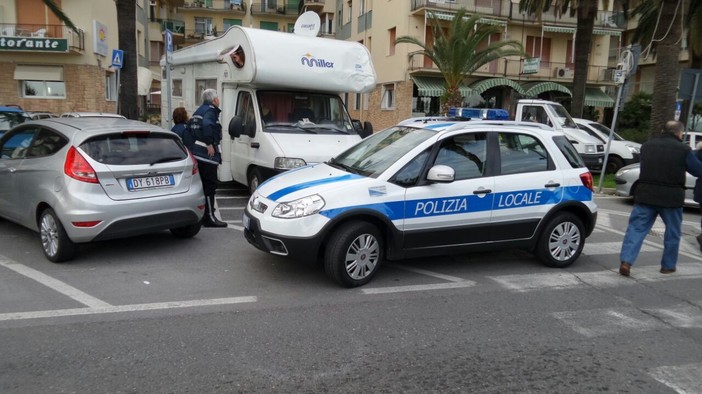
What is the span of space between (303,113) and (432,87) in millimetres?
23069

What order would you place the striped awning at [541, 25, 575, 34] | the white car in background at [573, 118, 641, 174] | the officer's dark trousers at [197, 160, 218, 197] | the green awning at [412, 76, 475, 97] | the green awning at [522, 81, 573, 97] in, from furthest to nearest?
the striped awning at [541, 25, 575, 34] < the green awning at [522, 81, 573, 97] < the green awning at [412, 76, 475, 97] < the white car in background at [573, 118, 641, 174] < the officer's dark trousers at [197, 160, 218, 197]

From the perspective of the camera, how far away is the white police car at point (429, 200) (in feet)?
17.5

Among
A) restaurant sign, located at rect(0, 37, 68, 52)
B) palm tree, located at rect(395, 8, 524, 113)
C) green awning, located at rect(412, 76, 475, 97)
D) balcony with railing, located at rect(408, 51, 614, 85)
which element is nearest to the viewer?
palm tree, located at rect(395, 8, 524, 113)

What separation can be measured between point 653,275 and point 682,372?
2.76m

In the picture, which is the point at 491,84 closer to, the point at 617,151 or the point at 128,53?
the point at 617,151

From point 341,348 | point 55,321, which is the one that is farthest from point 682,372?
point 55,321

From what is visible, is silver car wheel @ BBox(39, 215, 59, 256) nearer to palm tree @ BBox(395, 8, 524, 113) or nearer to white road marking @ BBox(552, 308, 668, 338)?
white road marking @ BBox(552, 308, 668, 338)

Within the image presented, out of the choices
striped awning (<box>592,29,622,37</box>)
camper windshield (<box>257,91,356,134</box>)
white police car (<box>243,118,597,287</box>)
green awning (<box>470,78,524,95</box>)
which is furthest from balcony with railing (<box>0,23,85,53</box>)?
striped awning (<box>592,29,622,37</box>)

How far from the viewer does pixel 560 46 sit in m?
35.9

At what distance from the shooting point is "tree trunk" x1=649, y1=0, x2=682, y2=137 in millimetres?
13258

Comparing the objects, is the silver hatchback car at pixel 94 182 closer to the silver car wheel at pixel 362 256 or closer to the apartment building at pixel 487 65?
the silver car wheel at pixel 362 256

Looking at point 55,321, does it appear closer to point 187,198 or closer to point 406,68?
point 187,198

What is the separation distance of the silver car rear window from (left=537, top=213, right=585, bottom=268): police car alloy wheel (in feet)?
14.7

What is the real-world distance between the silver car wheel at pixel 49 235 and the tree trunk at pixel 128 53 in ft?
28.9
